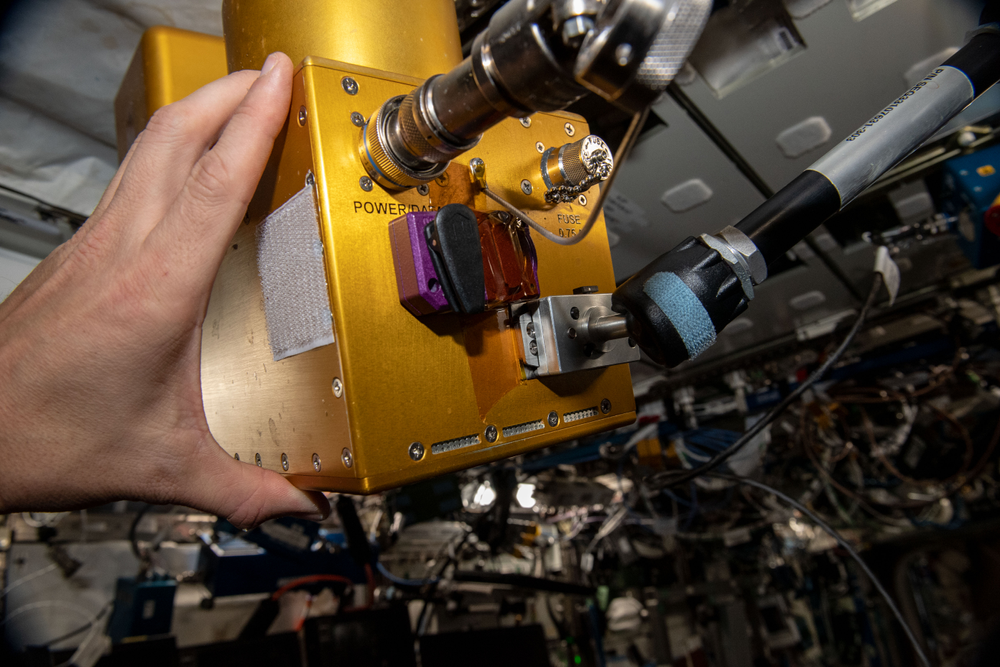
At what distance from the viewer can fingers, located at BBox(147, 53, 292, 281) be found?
49 centimetres

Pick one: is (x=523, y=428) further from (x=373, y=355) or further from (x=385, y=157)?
(x=385, y=157)

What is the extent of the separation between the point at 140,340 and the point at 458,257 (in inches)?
11.5

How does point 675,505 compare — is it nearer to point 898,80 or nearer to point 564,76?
point 898,80

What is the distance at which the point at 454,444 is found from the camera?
0.51 metres

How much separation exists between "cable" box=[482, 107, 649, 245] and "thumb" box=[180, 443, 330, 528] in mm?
363

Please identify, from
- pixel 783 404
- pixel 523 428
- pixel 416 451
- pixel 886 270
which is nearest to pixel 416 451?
pixel 416 451

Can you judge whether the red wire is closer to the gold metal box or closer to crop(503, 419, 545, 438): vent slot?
the gold metal box

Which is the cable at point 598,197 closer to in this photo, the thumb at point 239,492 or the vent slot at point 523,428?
the vent slot at point 523,428

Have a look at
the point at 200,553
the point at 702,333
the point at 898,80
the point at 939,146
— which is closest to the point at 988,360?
the point at 939,146

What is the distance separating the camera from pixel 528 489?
6.86 ft

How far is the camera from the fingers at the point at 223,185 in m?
0.49

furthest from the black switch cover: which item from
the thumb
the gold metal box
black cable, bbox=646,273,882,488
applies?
black cable, bbox=646,273,882,488

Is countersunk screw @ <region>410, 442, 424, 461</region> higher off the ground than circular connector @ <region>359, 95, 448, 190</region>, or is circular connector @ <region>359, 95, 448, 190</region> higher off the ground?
circular connector @ <region>359, 95, 448, 190</region>

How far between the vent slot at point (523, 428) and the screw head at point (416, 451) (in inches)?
3.7
